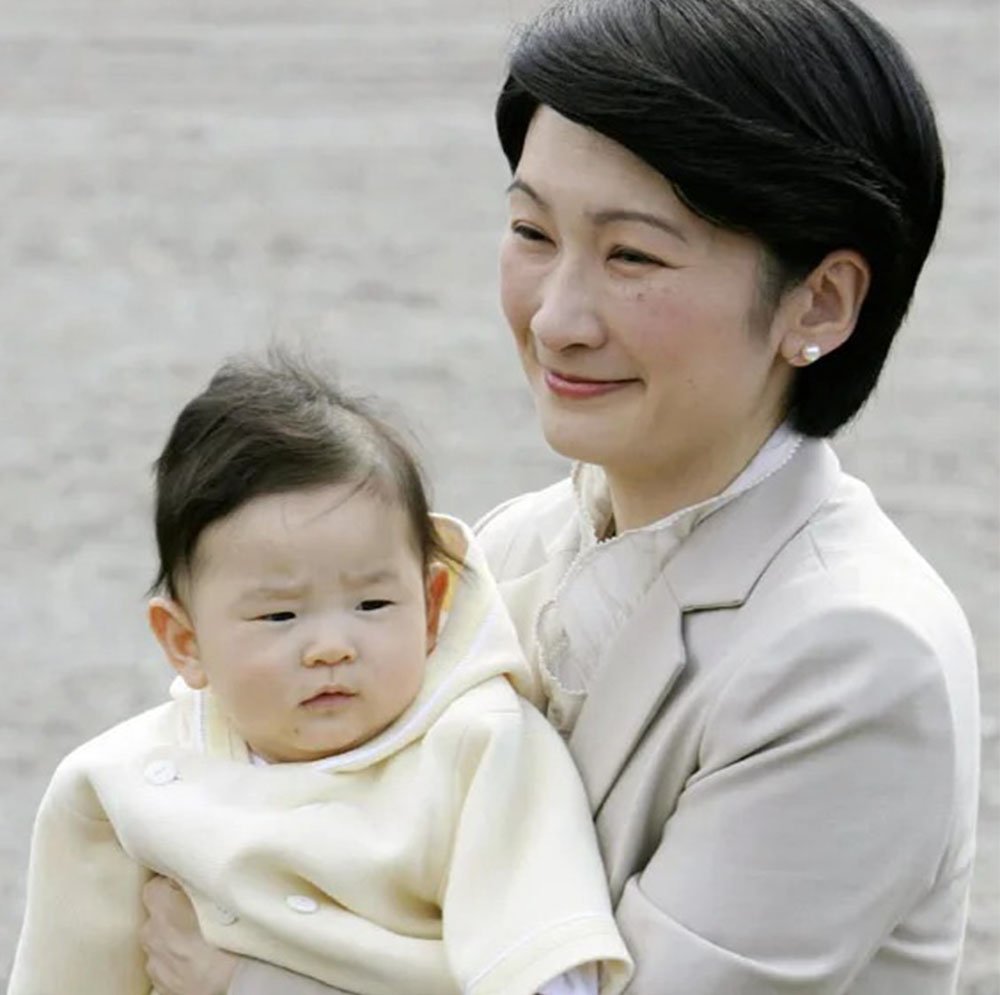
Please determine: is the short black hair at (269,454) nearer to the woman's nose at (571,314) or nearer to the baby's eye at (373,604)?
the baby's eye at (373,604)

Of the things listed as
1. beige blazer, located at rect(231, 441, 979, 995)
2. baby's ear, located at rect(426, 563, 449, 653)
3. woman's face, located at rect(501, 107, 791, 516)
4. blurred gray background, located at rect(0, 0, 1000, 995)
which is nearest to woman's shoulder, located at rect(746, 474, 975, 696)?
beige blazer, located at rect(231, 441, 979, 995)

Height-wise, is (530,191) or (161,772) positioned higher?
(530,191)

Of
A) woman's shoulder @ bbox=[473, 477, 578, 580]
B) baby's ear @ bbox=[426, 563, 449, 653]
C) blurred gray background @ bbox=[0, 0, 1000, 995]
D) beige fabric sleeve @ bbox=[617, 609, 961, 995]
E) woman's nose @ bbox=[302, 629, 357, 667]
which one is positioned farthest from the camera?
blurred gray background @ bbox=[0, 0, 1000, 995]

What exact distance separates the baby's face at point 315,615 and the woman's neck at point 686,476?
0.24 meters

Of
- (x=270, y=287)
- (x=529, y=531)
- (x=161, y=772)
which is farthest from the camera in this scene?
(x=270, y=287)

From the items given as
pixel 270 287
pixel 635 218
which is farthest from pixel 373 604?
pixel 270 287

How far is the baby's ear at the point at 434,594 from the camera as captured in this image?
2.77 meters

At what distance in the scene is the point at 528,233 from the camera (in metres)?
2.60

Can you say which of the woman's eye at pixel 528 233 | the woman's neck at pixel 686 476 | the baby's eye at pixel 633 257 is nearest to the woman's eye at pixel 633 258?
the baby's eye at pixel 633 257

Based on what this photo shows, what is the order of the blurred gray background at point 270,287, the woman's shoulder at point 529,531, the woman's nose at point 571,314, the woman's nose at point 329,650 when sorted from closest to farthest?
the woman's nose at point 571,314 → the woman's nose at point 329,650 → the woman's shoulder at point 529,531 → the blurred gray background at point 270,287

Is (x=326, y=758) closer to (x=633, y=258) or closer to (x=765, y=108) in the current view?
(x=633, y=258)

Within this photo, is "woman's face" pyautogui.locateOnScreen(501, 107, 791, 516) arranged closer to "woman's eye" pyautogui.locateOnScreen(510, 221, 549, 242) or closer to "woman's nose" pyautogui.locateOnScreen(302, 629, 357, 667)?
"woman's eye" pyautogui.locateOnScreen(510, 221, 549, 242)

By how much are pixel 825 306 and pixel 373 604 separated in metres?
0.54

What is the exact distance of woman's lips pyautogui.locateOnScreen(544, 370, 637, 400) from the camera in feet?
8.41
